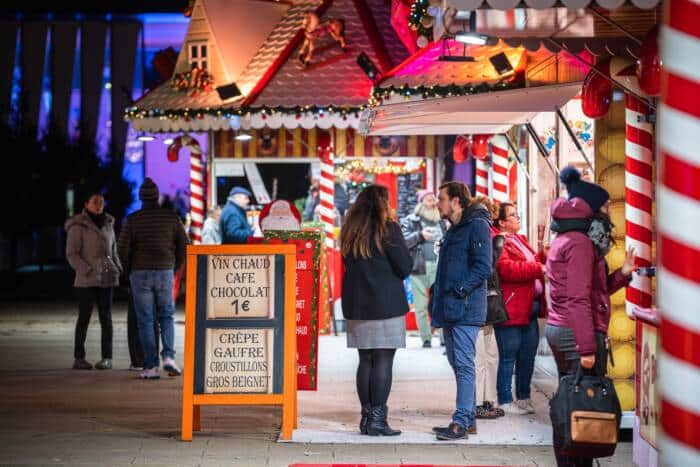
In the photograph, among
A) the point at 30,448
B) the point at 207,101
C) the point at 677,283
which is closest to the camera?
the point at 677,283

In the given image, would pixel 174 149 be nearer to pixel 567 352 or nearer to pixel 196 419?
pixel 196 419

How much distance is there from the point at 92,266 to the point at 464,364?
18.9 ft

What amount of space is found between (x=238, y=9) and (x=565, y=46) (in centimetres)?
1217

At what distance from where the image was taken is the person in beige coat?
1289cm

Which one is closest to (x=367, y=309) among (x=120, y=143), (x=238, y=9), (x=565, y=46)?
(x=565, y=46)

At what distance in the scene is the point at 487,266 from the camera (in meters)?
8.35

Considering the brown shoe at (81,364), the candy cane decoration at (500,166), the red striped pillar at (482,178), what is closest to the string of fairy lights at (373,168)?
the red striped pillar at (482,178)

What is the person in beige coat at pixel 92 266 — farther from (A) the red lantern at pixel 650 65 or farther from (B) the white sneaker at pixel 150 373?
(A) the red lantern at pixel 650 65

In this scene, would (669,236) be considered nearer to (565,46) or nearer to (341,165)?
(565,46)

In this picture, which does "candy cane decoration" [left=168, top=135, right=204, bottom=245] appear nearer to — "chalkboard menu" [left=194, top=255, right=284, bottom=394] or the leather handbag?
"chalkboard menu" [left=194, top=255, right=284, bottom=394]

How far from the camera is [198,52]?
19859 mm

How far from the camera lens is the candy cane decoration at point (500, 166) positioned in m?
15.5

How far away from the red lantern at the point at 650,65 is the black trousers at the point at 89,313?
289 inches

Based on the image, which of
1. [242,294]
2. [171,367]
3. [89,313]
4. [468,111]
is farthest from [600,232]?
[89,313]
